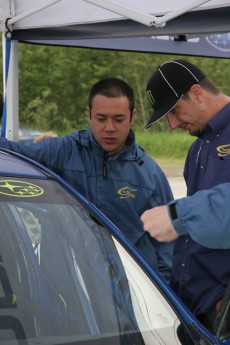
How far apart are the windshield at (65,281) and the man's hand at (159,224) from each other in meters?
0.14

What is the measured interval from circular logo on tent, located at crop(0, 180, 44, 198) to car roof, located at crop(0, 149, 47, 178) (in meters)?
0.05

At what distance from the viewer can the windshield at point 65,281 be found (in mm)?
2193

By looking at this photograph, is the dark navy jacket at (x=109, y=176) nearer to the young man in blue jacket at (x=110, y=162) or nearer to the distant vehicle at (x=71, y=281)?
the young man in blue jacket at (x=110, y=162)

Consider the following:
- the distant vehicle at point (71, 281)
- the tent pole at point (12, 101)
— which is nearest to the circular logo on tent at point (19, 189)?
the distant vehicle at point (71, 281)

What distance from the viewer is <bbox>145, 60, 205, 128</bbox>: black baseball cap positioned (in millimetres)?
2855

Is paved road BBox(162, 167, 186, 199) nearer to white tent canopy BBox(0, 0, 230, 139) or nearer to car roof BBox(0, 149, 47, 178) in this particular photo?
white tent canopy BBox(0, 0, 230, 139)

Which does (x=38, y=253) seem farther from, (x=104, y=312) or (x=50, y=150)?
(x=50, y=150)

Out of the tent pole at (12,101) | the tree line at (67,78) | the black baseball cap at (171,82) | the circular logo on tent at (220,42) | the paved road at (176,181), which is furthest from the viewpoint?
the tree line at (67,78)

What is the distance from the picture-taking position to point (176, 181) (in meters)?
16.6

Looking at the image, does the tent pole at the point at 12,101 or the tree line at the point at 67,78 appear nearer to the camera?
the tent pole at the point at 12,101

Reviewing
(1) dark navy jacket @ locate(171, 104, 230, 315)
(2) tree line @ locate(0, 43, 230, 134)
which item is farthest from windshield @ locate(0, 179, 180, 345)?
(2) tree line @ locate(0, 43, 230, 134)

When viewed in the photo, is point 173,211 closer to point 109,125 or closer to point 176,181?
point 109,125

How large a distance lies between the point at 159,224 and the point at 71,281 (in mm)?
354

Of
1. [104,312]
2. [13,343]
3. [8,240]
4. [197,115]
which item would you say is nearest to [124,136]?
[197,115]
